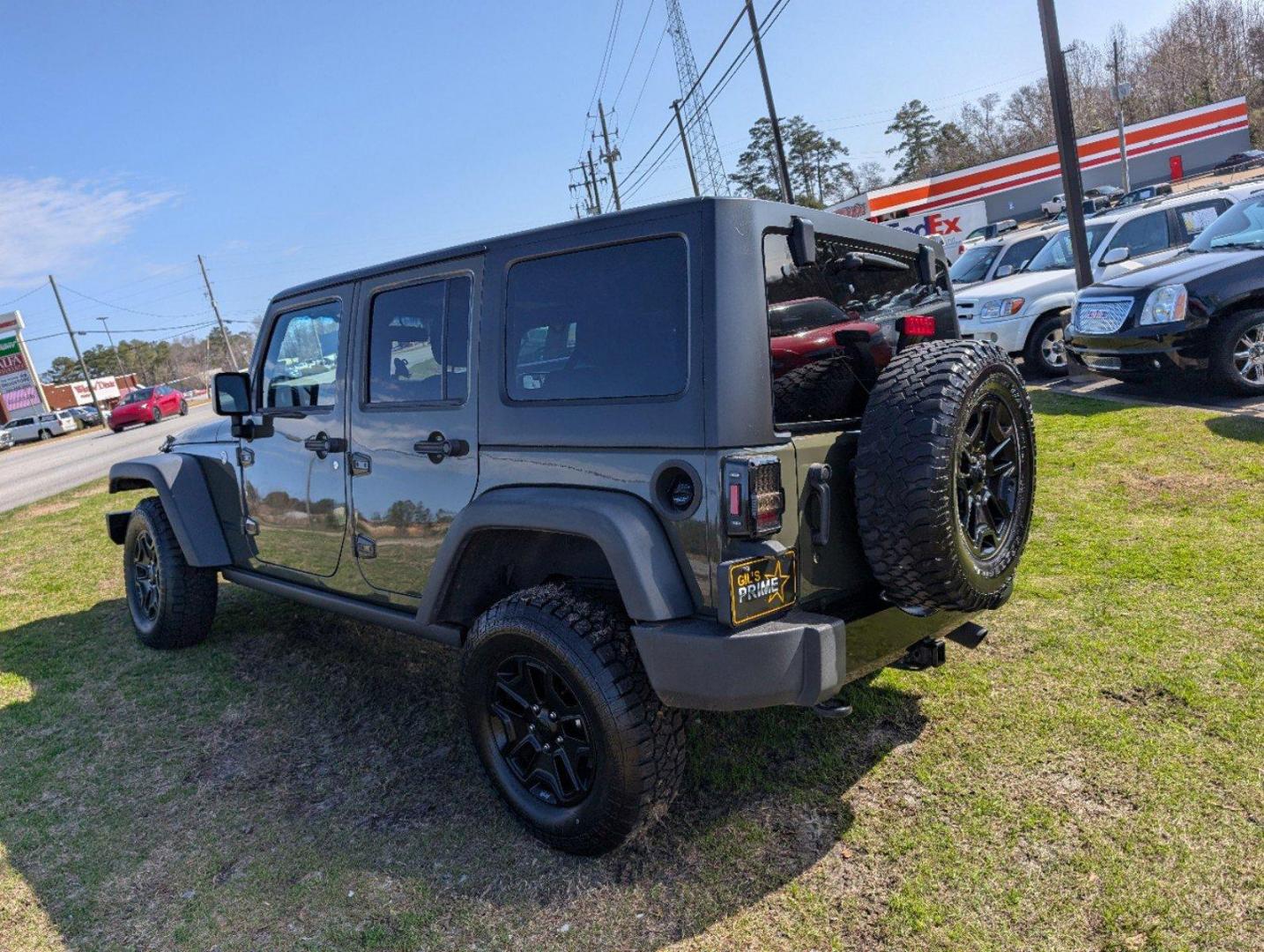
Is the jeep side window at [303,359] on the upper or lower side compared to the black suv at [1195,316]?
upper

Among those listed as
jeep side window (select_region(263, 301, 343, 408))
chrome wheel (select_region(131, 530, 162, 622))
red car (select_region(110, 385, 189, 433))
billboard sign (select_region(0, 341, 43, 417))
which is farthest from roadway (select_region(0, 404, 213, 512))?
billboard sign (select_region(0, 341, 43, 417))

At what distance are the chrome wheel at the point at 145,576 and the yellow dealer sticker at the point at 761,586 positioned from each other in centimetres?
388

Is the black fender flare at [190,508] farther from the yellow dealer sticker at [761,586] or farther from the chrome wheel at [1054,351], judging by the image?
the chrome wheel at [1054,351]

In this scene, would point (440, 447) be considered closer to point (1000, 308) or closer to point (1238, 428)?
point (1238, 428)

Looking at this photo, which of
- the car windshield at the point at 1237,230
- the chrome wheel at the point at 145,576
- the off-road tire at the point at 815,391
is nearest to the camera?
the off-road tire at the point at 815,391

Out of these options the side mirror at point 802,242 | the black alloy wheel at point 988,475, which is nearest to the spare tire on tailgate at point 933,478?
the black alloy wheel at point 988,475

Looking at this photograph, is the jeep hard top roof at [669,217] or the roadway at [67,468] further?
the roadway at [67,468]

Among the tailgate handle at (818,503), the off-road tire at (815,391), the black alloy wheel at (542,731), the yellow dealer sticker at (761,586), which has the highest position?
the off-road tire at (815,391)

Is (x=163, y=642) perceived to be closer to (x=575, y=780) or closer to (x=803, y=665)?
(x=575, y=780)

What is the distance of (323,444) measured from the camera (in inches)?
146

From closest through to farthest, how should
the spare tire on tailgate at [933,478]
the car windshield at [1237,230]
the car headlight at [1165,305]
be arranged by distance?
the spare tire on tailgate at [933,478]
the car headlight at [1165,305]
the car windshield at [1237,230]

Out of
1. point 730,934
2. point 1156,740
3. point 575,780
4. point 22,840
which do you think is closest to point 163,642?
point 22,840

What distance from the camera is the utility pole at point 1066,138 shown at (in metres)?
9.21

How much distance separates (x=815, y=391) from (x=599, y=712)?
119cm
